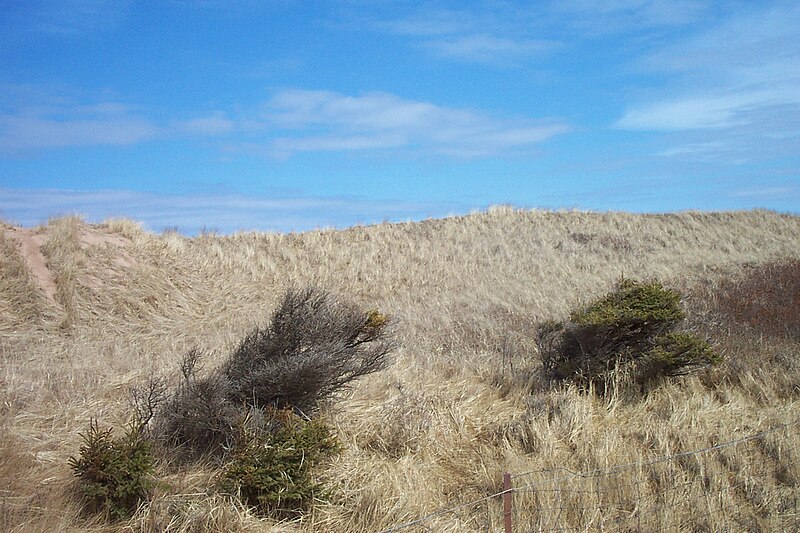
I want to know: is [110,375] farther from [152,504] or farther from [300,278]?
[300,278]

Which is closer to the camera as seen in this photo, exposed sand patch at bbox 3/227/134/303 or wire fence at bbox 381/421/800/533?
wire fence at bbox 381/421/800/533

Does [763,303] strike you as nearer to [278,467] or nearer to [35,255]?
[278,467]

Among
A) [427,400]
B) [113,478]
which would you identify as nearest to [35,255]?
[427,400]

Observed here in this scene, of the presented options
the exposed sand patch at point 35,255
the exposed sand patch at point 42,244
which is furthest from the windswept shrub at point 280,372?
the exposed sand patch at point 42,244

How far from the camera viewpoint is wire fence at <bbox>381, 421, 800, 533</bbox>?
223 inches

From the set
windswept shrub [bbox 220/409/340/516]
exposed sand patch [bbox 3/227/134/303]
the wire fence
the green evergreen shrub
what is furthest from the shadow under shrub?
exposed sand patch [bbox 3/227/134/303]

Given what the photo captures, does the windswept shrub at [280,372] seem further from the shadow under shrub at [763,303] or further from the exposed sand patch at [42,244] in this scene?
the exposed sand patch at [42,244]

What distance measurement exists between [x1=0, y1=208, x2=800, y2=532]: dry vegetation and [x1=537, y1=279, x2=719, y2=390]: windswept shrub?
1.22 ft

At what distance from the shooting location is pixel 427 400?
8.01 meters

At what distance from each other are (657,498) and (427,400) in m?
2.88

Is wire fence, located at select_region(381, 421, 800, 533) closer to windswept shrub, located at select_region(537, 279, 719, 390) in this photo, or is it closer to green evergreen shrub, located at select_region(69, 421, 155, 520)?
windswept shrub, located at select_region(537, 279, 719, 390)

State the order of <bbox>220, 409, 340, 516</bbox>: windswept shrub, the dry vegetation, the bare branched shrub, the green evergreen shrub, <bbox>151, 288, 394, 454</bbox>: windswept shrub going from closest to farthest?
the green evergreen shrub
<bbox>220, 409, 340, 516</bbox>: windswept shrub
the dry vegetation
<bbox>151, 288, 394, 454</bbox>: windswept shrub
the bare branched shrub

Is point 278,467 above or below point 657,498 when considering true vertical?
above

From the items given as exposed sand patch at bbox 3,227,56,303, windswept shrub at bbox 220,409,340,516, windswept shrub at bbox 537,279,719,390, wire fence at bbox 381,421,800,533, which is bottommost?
wire fence at bbox 381,421,800,533
